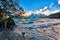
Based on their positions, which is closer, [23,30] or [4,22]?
[4,22]

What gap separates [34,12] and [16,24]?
1.77 feet

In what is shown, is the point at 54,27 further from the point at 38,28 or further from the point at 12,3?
the point at 12,3

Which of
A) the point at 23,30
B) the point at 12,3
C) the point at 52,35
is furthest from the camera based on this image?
the point at 23,30

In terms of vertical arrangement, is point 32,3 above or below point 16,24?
above

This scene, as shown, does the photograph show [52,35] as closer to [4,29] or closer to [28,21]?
[28,21]

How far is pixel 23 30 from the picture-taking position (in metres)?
3.65

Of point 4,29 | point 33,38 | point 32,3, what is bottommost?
point 33,38

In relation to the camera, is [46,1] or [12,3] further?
[46,1]

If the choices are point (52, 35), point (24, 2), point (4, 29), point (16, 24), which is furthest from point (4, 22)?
point (52, 35)

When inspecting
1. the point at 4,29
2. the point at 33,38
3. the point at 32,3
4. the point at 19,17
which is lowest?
the point at 33,38

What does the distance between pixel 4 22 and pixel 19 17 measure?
0.37 m

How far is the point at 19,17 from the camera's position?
131 inches

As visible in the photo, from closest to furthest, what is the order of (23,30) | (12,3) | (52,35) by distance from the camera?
(12,3) < (52,35) < (23,30)

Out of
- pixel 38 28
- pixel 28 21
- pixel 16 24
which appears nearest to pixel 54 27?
pixel 38 28
